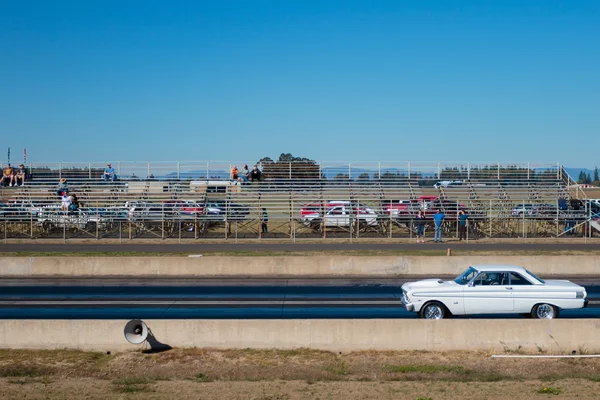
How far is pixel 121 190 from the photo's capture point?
43.2m

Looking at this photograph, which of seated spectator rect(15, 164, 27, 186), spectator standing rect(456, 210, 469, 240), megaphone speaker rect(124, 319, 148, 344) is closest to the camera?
megaphone speaker rect(124, 319, 148, 344)

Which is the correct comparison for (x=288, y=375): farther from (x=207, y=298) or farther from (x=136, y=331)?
(x=207, y=298)

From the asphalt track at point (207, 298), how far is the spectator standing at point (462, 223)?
479 inches

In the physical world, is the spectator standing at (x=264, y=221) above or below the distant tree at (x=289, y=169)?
below

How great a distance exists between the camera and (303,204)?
40250mm

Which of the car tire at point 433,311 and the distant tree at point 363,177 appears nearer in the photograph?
the car tire at point 433,311

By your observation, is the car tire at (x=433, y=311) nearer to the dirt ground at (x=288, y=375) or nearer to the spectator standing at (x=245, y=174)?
the dirt ground at (x=288, y=375)

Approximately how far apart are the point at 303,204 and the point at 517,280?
24.2 meters

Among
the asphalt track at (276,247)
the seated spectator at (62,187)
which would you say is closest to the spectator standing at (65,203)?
the seated spectator at (62,187)

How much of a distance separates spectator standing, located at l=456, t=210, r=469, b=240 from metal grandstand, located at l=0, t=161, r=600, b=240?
556 millimetres

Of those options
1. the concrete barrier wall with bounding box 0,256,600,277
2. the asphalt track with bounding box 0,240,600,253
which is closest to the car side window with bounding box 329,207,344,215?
the asphalt track with bounding box 0,240,600,253

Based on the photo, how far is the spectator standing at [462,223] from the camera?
36062mm

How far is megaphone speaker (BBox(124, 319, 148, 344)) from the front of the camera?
46.6 feet

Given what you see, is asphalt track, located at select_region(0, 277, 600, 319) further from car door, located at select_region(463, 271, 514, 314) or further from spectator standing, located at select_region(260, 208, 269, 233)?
spectator standing, located at select_region(260, 208, 269, 233)
